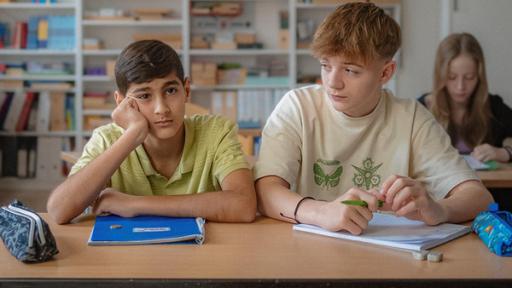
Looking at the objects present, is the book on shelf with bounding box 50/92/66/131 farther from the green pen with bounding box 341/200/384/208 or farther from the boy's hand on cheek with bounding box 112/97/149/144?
the green pen with bounding box 341/200/384/208

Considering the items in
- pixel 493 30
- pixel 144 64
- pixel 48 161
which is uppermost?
pixel 493 30

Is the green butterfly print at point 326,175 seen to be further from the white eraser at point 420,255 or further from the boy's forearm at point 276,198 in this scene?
the white eraser at point 420,255

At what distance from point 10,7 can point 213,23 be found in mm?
1722

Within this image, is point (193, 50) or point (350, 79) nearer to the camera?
point (350, 79)

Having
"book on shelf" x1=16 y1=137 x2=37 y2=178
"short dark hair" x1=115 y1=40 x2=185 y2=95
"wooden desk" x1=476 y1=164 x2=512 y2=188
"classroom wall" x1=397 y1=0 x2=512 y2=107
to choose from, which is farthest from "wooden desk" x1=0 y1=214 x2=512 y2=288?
"book on shelf" x1=16 y1=137 x2=37 y2=178

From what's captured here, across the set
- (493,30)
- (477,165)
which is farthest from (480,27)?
(477,165)

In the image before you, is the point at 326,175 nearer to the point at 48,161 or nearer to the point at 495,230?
the point at 495,230

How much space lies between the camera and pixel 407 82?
19.0ft

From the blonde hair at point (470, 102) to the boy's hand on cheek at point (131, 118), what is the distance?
5.96 feet

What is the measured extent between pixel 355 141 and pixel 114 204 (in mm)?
685

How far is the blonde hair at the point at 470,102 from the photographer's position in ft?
10.3

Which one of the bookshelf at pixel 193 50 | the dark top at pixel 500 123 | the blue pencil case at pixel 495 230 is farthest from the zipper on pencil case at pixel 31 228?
the bookshelf at pixel 193 50

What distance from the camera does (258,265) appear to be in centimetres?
122

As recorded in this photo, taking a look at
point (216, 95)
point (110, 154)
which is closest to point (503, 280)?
point (110, 154)
